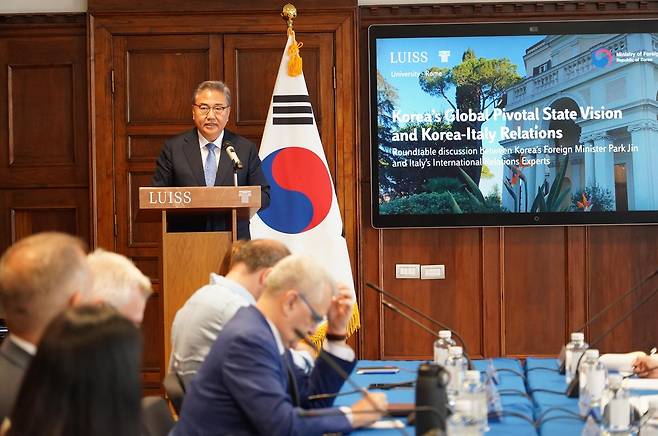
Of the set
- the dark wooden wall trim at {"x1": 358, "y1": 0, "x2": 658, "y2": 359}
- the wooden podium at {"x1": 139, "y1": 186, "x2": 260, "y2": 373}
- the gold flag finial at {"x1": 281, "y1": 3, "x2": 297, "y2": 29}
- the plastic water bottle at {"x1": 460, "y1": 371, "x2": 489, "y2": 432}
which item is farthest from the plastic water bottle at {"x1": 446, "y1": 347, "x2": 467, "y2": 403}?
the gold flag finial at {"x1": 281, "y1": 3, "x2": 297, "y2": 29}

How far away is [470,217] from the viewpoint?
7273 mm

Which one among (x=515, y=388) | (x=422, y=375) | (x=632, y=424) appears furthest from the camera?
(x=515, y=388)

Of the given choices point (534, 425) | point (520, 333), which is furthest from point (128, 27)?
point (534, 425)

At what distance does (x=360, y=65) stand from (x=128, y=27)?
1.67m

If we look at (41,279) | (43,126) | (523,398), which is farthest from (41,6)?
(41,279)

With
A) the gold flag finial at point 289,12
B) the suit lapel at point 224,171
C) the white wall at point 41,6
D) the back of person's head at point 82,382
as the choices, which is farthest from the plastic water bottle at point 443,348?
the white wall at point 41,6

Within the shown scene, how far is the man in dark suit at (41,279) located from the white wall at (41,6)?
17.4ft

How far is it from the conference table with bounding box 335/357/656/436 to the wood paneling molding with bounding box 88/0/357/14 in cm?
324

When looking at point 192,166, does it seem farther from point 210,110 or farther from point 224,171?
point 210,110

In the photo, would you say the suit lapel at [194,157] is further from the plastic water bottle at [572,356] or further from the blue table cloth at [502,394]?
the plastic water bottle at [572,356]

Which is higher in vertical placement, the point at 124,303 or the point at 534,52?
the point at 534,52

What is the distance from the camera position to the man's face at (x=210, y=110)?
5.97 m

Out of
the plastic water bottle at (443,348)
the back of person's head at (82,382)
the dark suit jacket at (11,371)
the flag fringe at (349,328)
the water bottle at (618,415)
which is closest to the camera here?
the back of person's head at (82,382)

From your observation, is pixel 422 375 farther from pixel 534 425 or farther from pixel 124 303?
pixel 124 303
